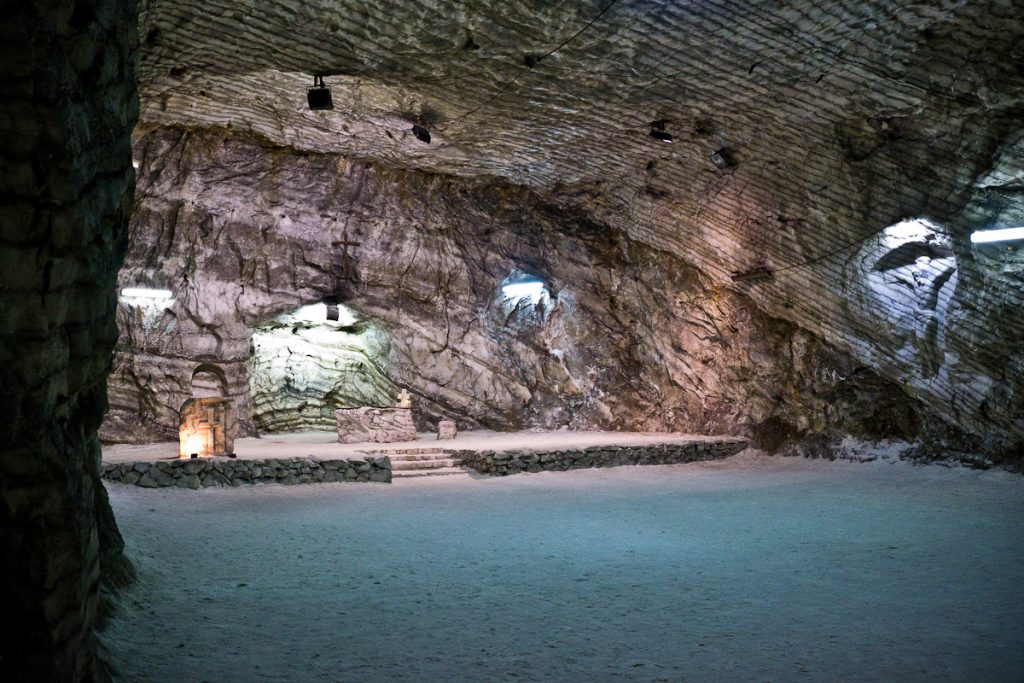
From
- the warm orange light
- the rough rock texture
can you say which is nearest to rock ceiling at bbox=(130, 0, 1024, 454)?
the warm orange light

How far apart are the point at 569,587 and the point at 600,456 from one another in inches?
332

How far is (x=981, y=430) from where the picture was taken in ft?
39.3

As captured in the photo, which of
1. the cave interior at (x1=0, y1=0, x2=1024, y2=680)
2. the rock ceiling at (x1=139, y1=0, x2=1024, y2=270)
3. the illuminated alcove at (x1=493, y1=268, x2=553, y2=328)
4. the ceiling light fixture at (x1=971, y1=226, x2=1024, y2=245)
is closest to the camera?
the cave interior at (x1=0, y1=0, x2=1024, y2=680)

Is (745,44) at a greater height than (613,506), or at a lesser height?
greater

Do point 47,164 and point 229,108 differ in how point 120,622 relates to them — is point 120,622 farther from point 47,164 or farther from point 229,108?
point 229,108

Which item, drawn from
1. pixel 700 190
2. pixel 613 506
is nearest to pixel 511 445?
pixel 613 506

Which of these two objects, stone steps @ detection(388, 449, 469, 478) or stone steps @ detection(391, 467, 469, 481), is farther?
stone steps @ detection(388, 449, 469, 478)

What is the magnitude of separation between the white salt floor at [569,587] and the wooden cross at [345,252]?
27.1 feet

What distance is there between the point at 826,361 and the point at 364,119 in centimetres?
981

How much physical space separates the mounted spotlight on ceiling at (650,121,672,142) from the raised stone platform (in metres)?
5.76

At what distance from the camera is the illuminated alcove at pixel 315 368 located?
1850cm

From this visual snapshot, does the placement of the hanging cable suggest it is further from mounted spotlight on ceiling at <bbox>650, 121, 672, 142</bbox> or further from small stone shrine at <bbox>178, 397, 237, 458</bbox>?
small stone shrine at <bbox>178, 397, 237, 458</bbox>

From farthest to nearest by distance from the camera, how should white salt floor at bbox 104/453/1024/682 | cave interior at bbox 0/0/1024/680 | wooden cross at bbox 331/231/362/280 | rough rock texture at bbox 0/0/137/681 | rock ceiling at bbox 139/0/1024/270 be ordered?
wooden cross at bbox 331/231/362/280 → rock ceiling at bbox 139/0/1024/270 → white salt floor at bbox 104/453/1024/682 → cave interior at bbox 0/0/1024/680 → rough rock texture at bbox 0/0/137/681

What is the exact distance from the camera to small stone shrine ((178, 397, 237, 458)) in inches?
440
